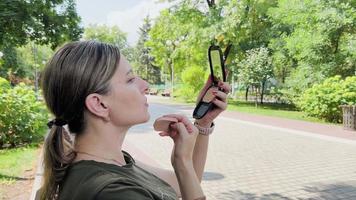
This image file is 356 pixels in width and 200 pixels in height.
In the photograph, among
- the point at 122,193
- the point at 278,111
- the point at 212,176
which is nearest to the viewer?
the point at 122,193

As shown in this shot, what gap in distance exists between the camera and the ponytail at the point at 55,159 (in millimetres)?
1338

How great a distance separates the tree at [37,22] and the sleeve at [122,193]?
7.39 m

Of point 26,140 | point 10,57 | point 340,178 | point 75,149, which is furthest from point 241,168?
point 10,57

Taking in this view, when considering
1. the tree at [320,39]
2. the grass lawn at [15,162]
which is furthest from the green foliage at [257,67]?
the grass lawn at [15,162]

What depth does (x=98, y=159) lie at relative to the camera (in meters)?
1.37

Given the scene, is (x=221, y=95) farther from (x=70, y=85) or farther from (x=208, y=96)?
(x=70, y=85)

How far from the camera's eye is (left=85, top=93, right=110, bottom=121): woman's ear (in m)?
1.36

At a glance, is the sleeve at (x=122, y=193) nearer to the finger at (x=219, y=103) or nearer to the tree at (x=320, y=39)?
the finger at (x=219, y=103)

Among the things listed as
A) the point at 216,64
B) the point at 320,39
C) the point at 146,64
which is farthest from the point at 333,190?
the point at 146,64

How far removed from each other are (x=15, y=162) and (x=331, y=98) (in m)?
12.1

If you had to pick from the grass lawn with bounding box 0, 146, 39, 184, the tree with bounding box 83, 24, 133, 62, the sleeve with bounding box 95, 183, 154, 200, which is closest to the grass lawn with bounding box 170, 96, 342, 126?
the grass lawn with bounding box 0, 146, 39, 184

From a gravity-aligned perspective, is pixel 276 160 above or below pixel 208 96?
below

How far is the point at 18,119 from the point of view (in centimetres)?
1046

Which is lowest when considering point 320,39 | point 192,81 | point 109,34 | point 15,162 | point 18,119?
point 15,162
